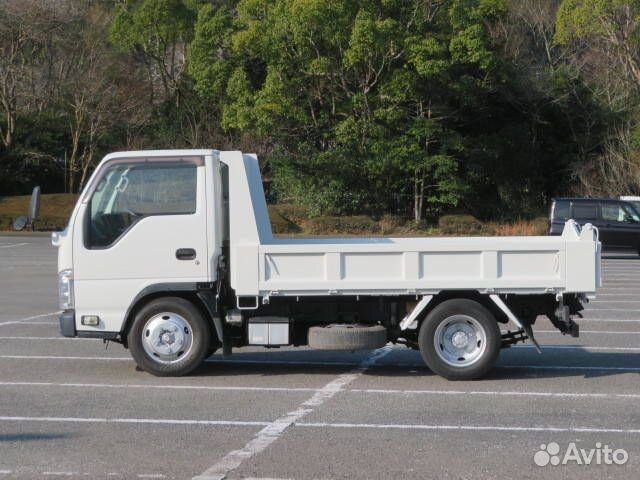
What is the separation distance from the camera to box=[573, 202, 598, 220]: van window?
3183 centimetres

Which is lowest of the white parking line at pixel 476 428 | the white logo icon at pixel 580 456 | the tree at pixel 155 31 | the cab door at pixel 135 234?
the white logo icon at pixel 580 456

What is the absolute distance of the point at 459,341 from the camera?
34.8 ft

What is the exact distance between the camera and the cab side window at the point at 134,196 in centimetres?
1075

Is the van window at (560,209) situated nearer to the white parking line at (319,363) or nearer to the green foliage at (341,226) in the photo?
the green foliage at (341,226)

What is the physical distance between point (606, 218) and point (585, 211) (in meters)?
0.67

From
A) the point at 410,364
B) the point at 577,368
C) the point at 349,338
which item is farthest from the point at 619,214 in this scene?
the point at 349,338

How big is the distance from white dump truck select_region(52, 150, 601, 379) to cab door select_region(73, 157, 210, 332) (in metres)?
0.01

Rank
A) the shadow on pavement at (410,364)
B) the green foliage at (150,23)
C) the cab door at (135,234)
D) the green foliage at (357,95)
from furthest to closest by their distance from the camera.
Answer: the green foliage at (150,23) → the green foliage at (357,95) → the shadow on pavement at (410,364) → the cab door at (135,234)

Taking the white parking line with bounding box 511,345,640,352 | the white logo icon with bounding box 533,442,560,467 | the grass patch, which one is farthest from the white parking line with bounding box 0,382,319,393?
the grass patch

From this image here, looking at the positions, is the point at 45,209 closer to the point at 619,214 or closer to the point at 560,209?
the point at 560,209

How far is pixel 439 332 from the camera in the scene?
10562 millimetres

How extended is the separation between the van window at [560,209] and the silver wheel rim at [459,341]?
71.8ft

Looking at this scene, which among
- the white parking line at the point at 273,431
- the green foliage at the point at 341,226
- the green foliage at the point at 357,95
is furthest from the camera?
the green foliage at the point at 341,226

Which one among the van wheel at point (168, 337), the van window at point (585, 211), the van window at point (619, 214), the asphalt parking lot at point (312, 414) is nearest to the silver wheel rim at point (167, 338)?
the van wheel at point (168, 337)
